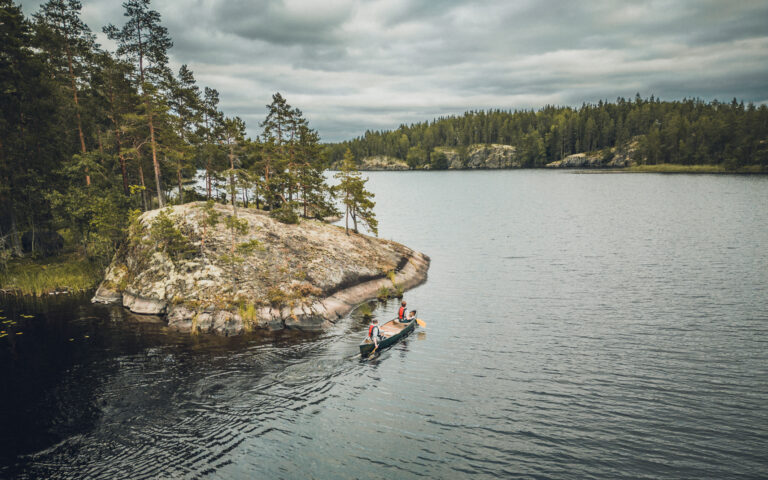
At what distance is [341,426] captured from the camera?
1911 cm

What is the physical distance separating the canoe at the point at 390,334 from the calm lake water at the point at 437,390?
79 cm

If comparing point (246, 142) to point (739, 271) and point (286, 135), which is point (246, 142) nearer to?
point (286, 135)

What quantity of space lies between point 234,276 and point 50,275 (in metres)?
22.3

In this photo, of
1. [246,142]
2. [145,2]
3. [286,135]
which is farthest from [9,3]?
[286,135]

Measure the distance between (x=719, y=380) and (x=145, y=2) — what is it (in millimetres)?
58969

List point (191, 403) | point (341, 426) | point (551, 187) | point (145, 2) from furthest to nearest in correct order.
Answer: point (551, 187) → point (145, 2) → point (191, 403) → point (341, 426)

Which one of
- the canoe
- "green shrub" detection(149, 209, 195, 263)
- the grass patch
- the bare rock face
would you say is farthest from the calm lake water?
"green shrub" detection(149, 209, 195, 263)

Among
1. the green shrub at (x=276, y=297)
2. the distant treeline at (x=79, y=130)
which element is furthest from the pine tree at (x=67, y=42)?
the green shrub at (x=276, y=297)

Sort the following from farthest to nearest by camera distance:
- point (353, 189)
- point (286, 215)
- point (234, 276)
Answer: point (353, 189)
point (286, 215)
point (234, 276)

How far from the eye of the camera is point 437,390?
2248 centimetres

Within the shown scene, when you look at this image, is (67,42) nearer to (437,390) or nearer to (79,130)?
(79,130)

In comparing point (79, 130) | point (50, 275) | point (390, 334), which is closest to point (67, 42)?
point (79, 130)

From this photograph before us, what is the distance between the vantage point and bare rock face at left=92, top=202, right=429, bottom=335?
3189 cm

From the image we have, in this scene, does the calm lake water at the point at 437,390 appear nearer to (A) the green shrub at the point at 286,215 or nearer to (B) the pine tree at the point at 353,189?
(B) the pine tree at the point at 353,189
